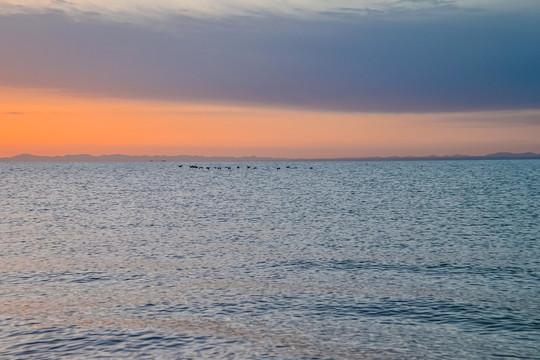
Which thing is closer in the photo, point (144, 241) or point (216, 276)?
point (216, 276)

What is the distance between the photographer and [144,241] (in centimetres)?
4134

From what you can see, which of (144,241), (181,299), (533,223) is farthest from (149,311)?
(533,223)

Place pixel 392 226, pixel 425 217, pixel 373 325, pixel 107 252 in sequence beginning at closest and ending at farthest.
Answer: pixel 373 325 → pixel 107 252 → pixel 392 226 → pixel 425 217

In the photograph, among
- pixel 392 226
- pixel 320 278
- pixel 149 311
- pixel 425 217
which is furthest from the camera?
pixel 425 217

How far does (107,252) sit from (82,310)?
14.6m

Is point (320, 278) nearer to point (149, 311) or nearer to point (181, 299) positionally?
point (181, 299)

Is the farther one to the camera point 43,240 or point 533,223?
point 533,223

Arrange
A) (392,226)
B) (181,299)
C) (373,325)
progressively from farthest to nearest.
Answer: (392,226)
(181,299)
(373,325)

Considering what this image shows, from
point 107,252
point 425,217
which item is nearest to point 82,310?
point 107,252

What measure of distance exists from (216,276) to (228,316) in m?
7.50

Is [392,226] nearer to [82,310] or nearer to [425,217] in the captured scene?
[425,217]

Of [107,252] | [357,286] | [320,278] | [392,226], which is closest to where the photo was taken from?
[357,286]

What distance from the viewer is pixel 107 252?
118 ft

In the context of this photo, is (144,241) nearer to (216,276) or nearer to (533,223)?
(216,276)
